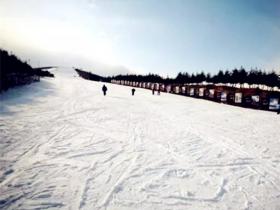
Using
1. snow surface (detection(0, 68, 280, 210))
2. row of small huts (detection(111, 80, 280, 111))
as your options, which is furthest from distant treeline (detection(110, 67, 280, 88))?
snow surface (detection(0, 68, 280, 210))

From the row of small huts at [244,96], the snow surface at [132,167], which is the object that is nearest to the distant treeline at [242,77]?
Answer: the row of small huts at [244,96]

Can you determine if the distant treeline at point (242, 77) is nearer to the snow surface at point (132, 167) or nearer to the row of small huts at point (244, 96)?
the row of small huts at point (244, 96)

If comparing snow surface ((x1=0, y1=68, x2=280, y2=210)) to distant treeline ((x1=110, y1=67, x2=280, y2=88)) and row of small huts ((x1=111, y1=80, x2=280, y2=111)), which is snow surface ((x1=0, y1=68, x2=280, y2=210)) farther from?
distant treeline ((x1=110, y1=67, x2=280, y2=88))

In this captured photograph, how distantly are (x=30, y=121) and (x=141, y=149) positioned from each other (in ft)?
25.5

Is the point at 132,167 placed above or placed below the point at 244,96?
below

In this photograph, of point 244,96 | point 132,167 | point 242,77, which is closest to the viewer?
point 132,167

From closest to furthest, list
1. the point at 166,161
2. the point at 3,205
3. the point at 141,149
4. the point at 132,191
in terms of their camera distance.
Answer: the point at 3,205
the point at 132,191
the point at 166,161
the point at 141,149

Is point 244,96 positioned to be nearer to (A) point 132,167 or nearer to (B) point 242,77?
(A) point 132,167

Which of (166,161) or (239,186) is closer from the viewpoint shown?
(239,186)

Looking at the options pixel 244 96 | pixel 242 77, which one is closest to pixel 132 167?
pixel 244 96

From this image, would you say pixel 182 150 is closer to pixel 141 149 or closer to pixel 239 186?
pixel 141 149

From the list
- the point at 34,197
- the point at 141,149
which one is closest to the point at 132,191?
the point at 34,197

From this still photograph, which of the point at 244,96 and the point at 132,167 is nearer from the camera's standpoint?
the point at 132,167

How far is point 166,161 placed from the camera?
956 centimetres
